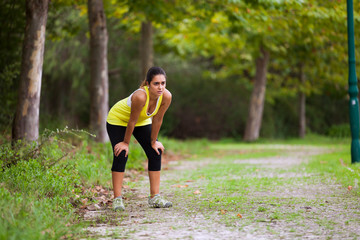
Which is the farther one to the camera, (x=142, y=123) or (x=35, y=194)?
(x=142, y=123)

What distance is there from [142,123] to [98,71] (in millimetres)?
6987

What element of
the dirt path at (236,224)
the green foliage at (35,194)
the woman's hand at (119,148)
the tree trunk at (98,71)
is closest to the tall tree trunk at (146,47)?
the tree trunk at (98,71)

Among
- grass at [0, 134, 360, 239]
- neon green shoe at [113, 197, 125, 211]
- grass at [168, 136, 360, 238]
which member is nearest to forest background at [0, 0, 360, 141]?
grass at [168, 136, 360, 238]

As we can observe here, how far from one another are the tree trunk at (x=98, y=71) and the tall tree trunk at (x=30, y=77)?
424cm

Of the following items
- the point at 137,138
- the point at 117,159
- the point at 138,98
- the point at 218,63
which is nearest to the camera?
the point at 138,98

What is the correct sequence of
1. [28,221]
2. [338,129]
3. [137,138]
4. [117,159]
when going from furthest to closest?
1. [338,129]
2. [137,138]
3. [117,159]
4. [28,221]

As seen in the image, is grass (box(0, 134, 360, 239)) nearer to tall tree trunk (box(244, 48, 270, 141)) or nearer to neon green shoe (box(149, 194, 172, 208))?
neon green shoe (box(149, 194, 172, 208))

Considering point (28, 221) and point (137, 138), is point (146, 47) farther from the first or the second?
point (28, 221)

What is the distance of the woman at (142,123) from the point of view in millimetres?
5805

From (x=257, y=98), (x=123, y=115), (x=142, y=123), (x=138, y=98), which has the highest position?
(x=257, y=98)

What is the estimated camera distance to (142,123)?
244 inches

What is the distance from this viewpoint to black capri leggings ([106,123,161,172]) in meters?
6.06

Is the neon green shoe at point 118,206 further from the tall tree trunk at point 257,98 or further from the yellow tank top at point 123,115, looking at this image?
the tall tree trunk at point 257,98

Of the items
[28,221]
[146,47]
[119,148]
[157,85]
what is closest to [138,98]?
[157,85]
